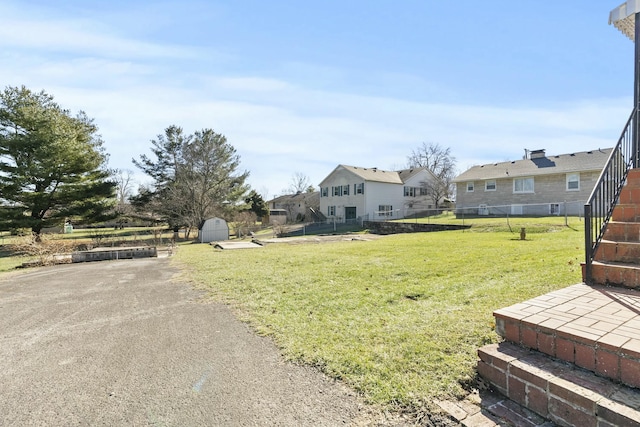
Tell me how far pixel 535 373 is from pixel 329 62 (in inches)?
408

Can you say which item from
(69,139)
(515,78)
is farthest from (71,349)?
(69,139)

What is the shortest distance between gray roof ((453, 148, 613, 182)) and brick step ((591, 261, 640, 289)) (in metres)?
21.7

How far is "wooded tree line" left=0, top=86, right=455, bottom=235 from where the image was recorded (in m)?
19.3

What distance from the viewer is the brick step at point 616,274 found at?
10.3 ft

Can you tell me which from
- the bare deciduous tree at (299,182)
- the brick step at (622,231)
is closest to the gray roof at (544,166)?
the brick step at (622,231)

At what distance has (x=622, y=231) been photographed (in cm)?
363

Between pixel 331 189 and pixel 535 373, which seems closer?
pixel 535 373

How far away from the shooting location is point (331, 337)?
3262 millimetres

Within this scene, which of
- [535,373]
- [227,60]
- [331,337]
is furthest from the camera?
[227,60]

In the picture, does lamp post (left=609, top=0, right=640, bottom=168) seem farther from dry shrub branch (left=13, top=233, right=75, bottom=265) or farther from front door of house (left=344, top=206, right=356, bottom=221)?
front door of house (left=344, top=206, right=356, bottom=221)

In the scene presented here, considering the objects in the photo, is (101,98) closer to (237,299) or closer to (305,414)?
(237,299)

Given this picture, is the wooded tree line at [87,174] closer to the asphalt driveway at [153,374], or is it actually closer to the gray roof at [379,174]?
the gray roof at [379,174]

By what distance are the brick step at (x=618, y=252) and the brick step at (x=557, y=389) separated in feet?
7.06

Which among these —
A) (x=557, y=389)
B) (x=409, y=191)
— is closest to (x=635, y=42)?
(x=557, y=389)
